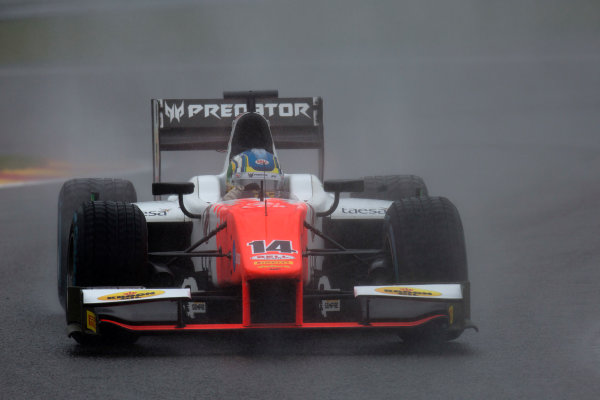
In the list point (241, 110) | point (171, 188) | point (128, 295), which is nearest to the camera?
point (128, 295)

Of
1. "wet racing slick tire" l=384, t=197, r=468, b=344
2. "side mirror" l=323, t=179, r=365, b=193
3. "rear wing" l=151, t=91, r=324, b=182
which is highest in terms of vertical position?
"rear wing" l=151, t=91, r=324, b=182

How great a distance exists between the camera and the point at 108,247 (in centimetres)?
759

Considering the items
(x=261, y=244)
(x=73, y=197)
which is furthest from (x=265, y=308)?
(x=73, y=197)

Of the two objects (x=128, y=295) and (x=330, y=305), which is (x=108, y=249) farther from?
(x=330, y=305)

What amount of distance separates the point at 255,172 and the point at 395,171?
14.0m

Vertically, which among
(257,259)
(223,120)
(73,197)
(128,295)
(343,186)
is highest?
(223,120)

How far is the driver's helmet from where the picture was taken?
8.73 m

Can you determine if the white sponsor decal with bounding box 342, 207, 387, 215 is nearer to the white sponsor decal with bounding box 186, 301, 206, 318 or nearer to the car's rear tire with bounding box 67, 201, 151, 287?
the car's rear tire with bounding box 67, 201, 151, 287

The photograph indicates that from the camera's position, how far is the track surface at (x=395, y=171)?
6.48m

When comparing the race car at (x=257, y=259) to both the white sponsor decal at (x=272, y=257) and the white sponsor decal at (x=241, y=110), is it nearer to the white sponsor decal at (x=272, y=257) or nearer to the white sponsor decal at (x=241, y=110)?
the white sponsor decal at (x=272, y=257)

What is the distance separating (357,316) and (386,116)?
28578 millimetres

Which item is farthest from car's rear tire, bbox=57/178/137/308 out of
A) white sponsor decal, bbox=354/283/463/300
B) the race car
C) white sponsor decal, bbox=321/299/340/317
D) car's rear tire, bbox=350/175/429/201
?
white sponsor decal, bbox=354/283/463/300

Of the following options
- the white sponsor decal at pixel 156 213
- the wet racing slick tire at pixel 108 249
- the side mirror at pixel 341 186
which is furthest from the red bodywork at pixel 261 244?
the white sponsor decal at pixel 156 213

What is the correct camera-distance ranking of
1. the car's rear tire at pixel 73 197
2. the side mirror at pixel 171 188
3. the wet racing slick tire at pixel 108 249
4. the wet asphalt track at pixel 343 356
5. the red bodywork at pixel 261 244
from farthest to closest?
the car's rear tire at pixel 73 197, the side mirror at pixel 171 188, the wet racing slick tire at pixel 108 249, the red bodywork at pixel 261 244, the wet asphalt track at pixel 343 356
